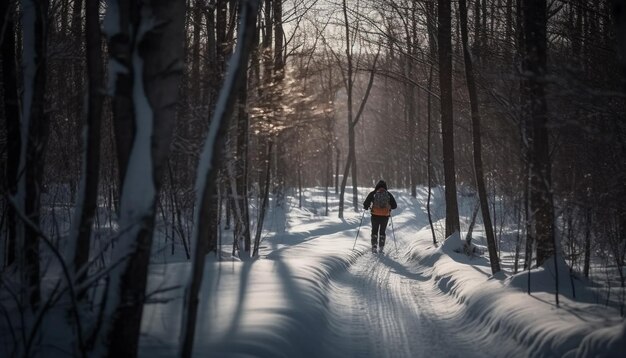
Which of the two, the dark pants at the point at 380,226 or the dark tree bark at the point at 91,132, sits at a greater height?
the dark tree bark at the point at 91,132

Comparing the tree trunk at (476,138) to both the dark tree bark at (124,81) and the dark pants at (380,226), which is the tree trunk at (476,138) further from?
the dark tree bark at (124,81)

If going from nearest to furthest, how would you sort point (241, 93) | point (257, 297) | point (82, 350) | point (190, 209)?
point (82, 350), point (257, 297), point (241, 93), point (190, 209)

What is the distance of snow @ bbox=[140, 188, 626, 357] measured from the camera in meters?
3.99

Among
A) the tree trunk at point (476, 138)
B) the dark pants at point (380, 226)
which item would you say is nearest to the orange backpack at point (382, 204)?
the dark pants at point (380, 226)

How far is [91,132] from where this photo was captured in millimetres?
3234

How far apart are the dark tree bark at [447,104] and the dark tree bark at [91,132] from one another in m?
9.31

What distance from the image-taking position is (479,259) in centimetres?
1052

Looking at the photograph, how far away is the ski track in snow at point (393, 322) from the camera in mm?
4895

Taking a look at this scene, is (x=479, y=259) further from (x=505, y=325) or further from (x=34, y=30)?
(x=34, y=30)

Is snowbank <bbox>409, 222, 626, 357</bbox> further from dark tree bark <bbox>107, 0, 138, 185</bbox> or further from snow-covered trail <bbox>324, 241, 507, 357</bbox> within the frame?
dark tree bark <bbox>107, 0, 138, 185</bbox>

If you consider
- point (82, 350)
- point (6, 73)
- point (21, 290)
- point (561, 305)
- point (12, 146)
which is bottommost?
point (561, 305)

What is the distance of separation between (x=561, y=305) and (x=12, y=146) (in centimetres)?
624

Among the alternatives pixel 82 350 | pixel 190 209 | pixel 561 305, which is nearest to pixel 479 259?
pixel 561 305

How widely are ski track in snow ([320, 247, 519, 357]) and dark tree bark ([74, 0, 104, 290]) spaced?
8.62ft
